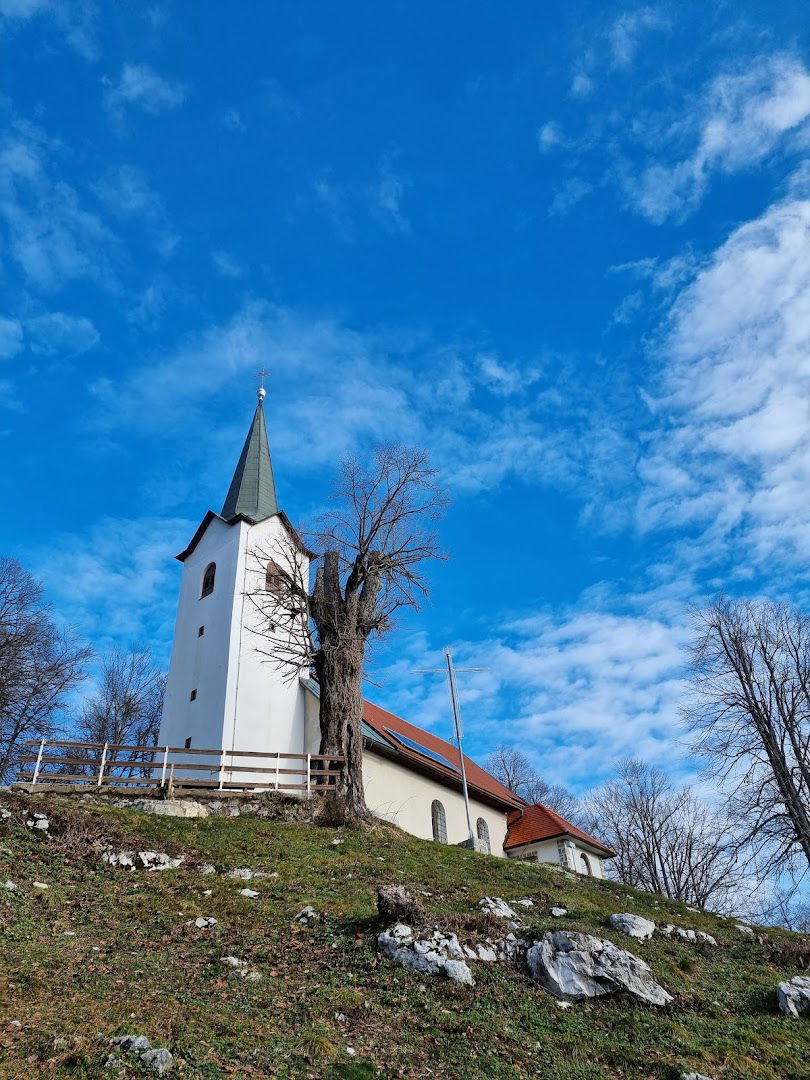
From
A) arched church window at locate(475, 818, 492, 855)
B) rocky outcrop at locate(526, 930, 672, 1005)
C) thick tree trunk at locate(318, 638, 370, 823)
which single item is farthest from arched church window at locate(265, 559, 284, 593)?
rocky outcrop at locate(526, 930, 672, 1005)

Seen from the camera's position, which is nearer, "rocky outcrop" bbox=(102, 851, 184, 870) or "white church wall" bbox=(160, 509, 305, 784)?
"rocky outcrop" bbox=(102, 851, 184, 870)

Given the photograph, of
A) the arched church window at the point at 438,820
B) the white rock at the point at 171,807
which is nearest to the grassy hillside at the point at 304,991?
the white rock at the point at 171,807

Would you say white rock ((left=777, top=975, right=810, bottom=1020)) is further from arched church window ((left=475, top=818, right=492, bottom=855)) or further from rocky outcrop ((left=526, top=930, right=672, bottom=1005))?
arched church window ((left=475, top=818, right=492, bottom=855))

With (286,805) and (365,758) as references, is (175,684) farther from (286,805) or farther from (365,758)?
(286,805)

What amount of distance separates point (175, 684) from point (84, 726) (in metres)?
13.6

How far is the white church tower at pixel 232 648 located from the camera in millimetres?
24641

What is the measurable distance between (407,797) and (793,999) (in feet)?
54.2

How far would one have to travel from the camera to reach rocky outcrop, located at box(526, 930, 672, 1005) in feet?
30.8

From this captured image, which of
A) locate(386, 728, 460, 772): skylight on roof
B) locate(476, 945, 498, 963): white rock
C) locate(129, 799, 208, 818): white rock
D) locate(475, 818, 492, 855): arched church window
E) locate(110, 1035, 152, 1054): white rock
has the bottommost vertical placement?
locate(110, 1035, 152, 1054): white rock

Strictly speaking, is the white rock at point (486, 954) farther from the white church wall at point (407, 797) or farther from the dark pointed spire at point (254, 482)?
the dark pointed spire at point (254, 482)

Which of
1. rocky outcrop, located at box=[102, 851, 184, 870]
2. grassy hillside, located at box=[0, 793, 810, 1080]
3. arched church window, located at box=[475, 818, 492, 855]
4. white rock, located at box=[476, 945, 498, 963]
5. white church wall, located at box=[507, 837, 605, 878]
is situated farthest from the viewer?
white church wall, located at box=[507, 837, 605, 878]

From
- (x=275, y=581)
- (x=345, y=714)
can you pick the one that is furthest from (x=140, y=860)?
(x=275, y=581)

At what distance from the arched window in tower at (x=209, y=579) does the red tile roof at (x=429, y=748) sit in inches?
285

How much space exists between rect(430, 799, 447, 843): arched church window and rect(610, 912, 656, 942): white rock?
1467 cm
